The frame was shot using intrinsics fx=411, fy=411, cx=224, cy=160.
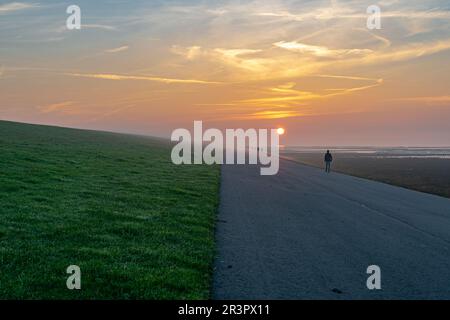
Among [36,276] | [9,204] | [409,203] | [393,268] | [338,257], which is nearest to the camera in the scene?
[36,276]

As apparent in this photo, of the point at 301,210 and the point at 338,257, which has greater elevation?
the point at 301,210

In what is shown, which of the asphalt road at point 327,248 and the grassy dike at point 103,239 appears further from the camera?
the asphalt road at point 327,248

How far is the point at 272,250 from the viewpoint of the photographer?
12.7 metres

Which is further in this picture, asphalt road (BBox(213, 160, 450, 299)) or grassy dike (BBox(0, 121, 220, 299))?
asphalt road (BBox(213, 160, 450, 299))

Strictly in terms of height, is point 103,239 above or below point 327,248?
above

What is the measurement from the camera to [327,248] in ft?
43.8

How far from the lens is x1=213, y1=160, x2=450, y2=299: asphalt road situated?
956cm

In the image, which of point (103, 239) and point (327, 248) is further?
point (327, 248)

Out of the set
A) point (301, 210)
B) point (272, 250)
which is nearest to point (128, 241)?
point (272, 250)

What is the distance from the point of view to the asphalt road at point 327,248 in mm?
9562

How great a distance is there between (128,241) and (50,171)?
57.4ft
